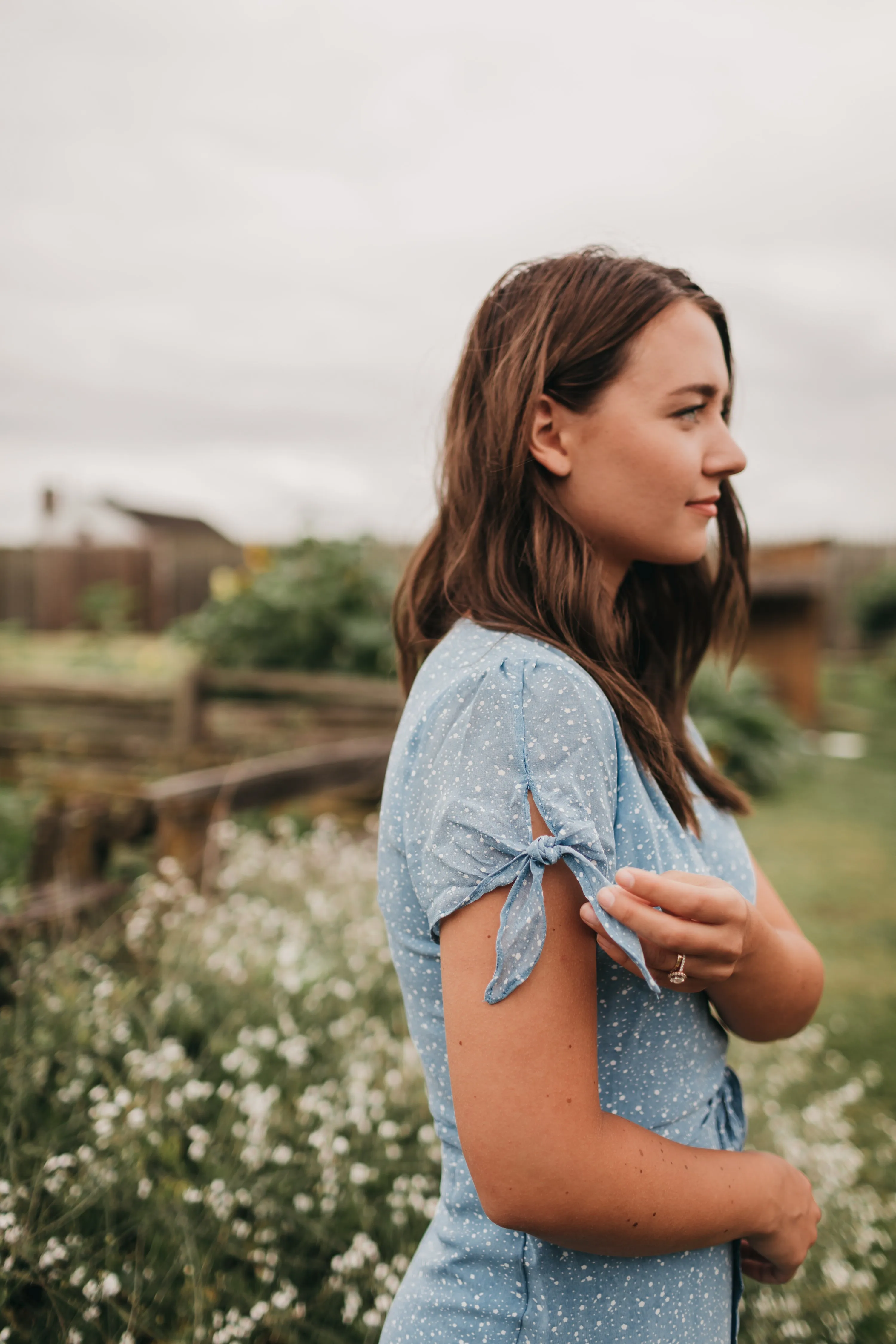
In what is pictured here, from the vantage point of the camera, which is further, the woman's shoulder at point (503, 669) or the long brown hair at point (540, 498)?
the long brown hair at point (540, 498)

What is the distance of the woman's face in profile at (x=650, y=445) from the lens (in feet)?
3.91

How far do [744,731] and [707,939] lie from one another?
7778 millimetres

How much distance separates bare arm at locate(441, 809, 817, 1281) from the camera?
0.92 meters

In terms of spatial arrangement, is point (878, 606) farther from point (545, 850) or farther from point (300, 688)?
point (545, 850)

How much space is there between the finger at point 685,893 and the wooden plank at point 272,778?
91.6 inches

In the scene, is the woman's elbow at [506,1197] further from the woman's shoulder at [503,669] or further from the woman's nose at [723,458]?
the woman's nose at [723,458]

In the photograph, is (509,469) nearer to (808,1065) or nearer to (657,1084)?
(657,1084)

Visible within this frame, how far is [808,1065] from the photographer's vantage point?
356 cm

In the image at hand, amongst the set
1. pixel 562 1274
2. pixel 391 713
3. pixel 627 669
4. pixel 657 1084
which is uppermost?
pixel 627 669

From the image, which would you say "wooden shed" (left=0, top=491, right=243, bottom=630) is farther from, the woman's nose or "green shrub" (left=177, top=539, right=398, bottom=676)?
the woman's nose

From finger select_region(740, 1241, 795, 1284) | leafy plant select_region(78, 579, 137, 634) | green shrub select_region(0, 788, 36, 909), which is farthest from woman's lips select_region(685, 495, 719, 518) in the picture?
leafy plant select_region(78, 579, 137, 634)

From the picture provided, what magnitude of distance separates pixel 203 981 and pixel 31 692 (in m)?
4.91

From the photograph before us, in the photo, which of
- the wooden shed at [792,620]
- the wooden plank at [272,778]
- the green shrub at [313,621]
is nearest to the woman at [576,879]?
the wooden plank at [272,778]

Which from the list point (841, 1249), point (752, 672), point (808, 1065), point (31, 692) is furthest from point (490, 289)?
point (752, 672)
